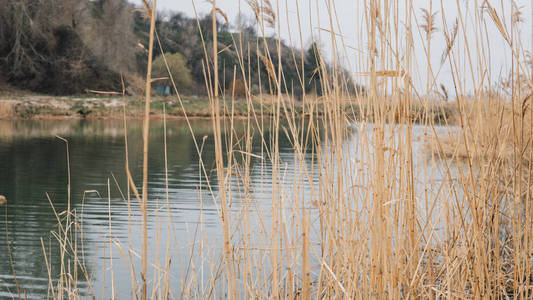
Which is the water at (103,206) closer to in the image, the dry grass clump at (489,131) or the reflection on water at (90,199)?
the reflection on water at (90,199)

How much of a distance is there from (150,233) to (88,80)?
24.5 m

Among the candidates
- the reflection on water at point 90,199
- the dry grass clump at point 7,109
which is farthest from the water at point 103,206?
the dry grass clump at point 7,109

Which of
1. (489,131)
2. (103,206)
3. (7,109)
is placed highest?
(7,109)

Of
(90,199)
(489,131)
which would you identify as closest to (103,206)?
(90,199)

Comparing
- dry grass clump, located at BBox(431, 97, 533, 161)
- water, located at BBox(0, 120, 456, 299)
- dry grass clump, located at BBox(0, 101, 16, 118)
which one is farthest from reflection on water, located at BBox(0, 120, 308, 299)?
dry grass clump, located at BBox(0, 101, 16, 118)

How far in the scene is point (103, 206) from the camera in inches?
244

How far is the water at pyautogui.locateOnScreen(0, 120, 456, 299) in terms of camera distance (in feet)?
10.3

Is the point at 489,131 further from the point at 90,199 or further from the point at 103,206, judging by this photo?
the point at 90,199

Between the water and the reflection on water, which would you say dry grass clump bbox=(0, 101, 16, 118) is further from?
the water

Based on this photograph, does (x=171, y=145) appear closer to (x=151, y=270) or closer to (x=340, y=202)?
(x=151, y=270)

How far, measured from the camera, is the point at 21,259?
4.08 meters

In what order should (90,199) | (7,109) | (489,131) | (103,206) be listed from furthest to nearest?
(7,109) → (90,199) → (103,206) → (489,131)

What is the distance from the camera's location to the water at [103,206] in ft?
10.3

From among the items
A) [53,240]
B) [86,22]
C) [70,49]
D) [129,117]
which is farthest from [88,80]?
[53,240]
